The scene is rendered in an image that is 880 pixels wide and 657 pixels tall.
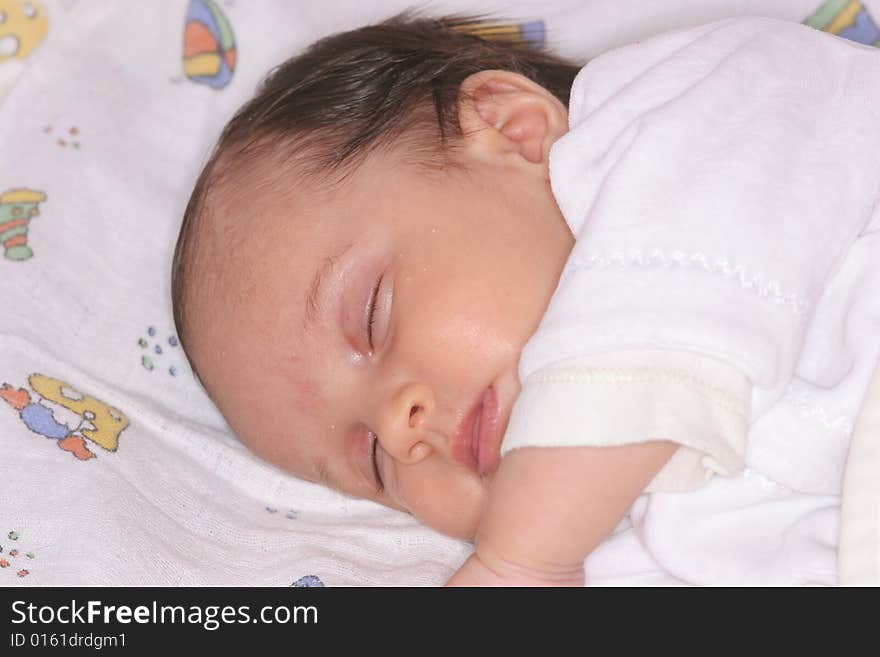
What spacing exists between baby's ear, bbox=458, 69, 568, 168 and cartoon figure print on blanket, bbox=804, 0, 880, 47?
1.67ft

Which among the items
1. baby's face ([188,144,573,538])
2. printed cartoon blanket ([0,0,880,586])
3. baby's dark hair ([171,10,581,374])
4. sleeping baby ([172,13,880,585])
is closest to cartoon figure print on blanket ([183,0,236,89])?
printed cartoon blanket ([0,0,880,586])

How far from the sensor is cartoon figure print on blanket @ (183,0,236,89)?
6.27ft

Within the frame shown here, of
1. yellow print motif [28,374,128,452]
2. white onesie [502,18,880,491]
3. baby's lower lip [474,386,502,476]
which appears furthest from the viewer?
yellow print motif [28,374,128,452]

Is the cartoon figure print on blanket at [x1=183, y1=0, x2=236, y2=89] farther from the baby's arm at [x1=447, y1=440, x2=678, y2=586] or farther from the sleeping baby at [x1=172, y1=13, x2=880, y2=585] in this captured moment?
the baby's arm at [x1=447, y1=440, x2=678, y2=586]

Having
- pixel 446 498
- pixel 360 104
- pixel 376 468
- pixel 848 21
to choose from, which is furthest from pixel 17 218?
pixel 848 21

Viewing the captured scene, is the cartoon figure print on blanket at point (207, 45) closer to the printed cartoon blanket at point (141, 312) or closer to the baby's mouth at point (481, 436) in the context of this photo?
the printed cartoon blanket at point (141, 312)

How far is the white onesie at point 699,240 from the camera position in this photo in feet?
3.64

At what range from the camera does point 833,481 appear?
1245mm

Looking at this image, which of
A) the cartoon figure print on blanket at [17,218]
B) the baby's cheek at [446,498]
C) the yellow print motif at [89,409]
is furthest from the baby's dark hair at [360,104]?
the baby's cheek at [446,498]

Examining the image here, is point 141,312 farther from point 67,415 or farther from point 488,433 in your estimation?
point 488,433

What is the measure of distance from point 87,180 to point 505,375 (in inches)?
33.6

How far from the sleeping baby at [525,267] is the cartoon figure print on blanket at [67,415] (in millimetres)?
144

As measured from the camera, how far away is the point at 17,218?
173 cm

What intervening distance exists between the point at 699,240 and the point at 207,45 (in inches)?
41.4
